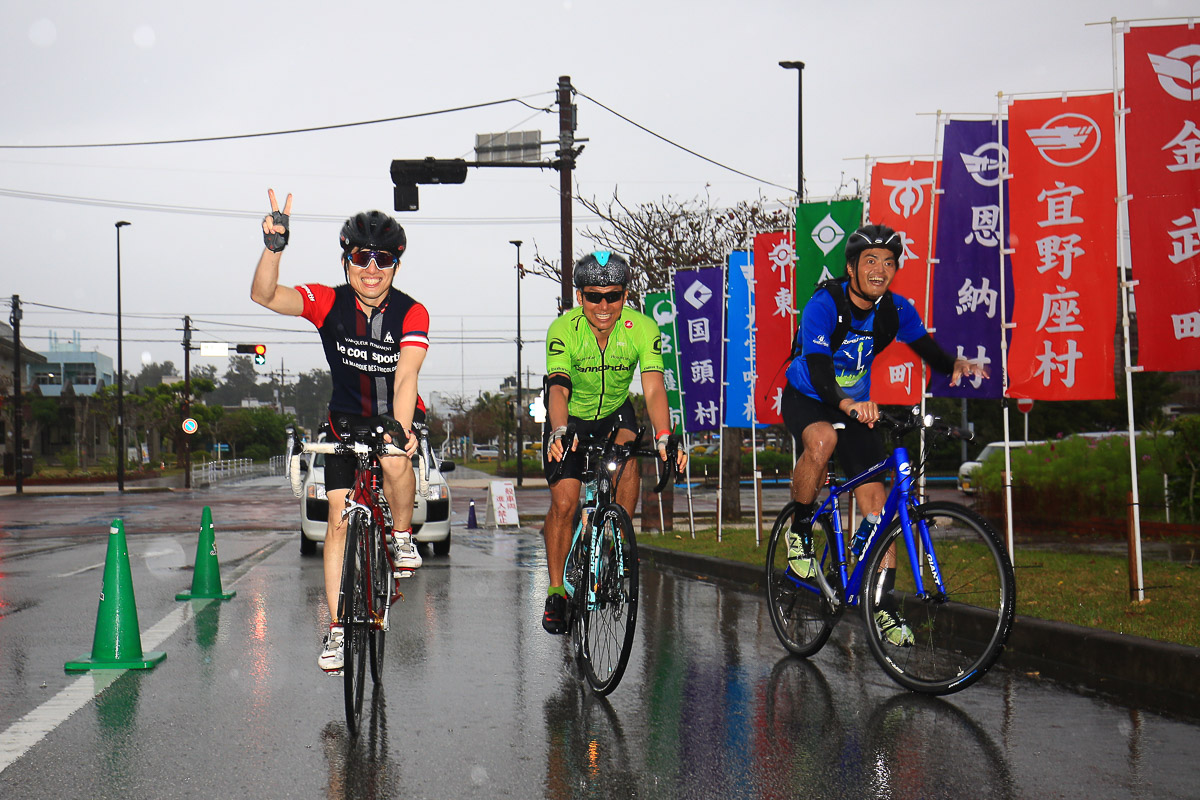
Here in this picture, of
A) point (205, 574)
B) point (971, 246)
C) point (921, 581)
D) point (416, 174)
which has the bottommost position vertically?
point (205, 574)

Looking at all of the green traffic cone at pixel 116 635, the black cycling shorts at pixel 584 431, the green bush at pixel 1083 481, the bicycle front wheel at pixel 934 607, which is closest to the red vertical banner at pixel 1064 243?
the bicycle front wheel at pixel 934 607

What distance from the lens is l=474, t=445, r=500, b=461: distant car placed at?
328 ft

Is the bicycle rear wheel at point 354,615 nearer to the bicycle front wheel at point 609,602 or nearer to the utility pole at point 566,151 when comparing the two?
the bicycle front wheel at point 609,602

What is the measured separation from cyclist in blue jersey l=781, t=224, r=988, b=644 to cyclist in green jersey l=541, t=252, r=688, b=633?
0.88 metres

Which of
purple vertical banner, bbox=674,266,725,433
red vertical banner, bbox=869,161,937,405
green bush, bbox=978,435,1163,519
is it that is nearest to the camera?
red vertical banner, bbox=869,161,937,405

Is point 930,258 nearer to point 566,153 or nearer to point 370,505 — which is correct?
point 370,505

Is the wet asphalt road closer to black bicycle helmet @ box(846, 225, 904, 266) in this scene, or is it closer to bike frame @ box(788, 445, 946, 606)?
bike frame @ box(788, 445, 946, 606)

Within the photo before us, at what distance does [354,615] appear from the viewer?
489 centimetres

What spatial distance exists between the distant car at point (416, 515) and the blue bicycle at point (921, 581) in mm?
8596

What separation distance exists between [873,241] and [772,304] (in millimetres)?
7726

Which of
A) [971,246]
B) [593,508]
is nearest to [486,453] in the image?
[971,246]

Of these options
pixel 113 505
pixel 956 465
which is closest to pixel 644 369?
pixel 113 505

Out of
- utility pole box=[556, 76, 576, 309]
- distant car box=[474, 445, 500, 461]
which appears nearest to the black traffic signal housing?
utility pole box=[556, 76, 576, 309]

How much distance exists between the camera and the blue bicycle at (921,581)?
5199 mm
